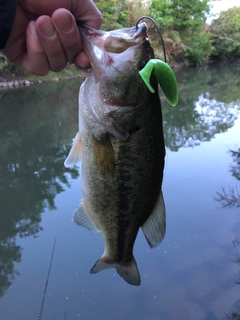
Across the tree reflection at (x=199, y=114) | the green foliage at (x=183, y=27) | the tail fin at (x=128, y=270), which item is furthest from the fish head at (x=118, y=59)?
the green foliage at (x=183, y=27)

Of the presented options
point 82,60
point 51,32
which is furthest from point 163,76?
point 51,32

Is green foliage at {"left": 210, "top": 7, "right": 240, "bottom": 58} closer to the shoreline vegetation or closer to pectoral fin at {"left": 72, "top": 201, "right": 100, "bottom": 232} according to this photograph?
the shoreline vegetation

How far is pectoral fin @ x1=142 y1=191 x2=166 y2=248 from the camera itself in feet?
5.40

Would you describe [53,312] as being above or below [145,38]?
below

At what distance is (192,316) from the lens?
3.93 m

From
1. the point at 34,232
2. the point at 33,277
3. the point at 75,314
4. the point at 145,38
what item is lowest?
the point at 34,232

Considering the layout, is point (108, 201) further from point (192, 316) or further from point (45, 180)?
point (45, 180)

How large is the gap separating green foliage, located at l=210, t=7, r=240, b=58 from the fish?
41.5m

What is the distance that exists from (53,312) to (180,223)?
244 centimetres

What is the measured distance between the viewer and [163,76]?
128cm

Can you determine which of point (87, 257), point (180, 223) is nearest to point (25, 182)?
point (87, 257)

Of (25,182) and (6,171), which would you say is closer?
(25,182)

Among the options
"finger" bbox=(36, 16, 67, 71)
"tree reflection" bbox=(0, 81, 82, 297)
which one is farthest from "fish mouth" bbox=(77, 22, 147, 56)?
"tree reflection" bbox=(0, 81, 82, 297)

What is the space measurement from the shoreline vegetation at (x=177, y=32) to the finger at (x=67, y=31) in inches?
775
